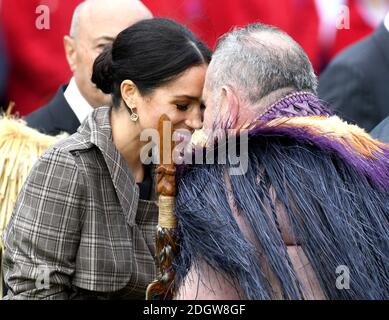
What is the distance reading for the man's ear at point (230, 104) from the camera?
2228mm

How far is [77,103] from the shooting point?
3947mm

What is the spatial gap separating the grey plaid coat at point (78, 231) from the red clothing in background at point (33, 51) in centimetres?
172

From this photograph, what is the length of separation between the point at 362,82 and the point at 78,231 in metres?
1.40

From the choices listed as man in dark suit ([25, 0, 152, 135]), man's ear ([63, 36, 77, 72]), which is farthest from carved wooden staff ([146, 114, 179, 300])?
man's ear ([63, 36, 77, 72])

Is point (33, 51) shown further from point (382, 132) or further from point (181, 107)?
point (382, 132)

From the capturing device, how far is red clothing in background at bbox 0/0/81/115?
14.8 ft

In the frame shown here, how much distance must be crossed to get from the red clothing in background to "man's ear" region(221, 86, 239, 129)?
2.29m

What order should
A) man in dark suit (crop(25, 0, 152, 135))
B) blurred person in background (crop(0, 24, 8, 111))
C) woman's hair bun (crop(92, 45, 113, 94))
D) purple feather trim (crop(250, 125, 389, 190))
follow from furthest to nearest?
blurred person in background (crop(0, 24, 8, 111))
man in dark suit (crop(25, 0, 152, 135))
woman's hair bun (crop(92, 45, 113, 94))
purple feather trim (crop(250, 125, 389, 190))

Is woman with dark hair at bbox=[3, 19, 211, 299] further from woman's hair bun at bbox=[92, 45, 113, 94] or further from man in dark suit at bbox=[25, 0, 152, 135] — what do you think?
man in dark suit at bbox=[25, 0, 152, 135]

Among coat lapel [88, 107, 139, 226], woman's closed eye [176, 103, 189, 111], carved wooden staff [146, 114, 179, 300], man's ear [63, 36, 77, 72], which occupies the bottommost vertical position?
man's ear [63, 36, 77, 72]

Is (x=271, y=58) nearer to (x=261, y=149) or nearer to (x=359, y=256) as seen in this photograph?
(x=261, y=149)

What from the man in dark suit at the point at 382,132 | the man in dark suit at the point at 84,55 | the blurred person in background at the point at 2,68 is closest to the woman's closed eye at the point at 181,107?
the man in dark suit at the point at 382,132

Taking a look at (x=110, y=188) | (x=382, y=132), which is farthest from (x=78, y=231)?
(x=382, y=132)

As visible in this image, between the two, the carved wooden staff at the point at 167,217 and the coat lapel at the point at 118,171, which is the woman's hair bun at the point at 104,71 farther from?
the carved wooden staff at the point at 167,217
